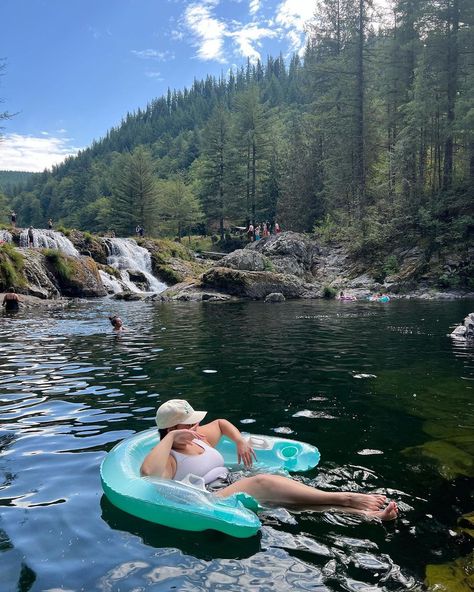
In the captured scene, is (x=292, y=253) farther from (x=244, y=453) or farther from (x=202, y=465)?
(x=202, y=465)

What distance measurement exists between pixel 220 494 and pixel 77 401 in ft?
14.9

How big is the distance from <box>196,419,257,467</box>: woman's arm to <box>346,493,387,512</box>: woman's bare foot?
1.21 metres

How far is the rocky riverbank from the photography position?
29645mm

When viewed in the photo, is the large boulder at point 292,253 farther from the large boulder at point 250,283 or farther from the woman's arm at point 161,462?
the woman's arm at point 161,462

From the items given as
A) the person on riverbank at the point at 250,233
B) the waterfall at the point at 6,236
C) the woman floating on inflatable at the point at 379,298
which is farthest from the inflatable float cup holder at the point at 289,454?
the person on riverbank at the point at 250,233

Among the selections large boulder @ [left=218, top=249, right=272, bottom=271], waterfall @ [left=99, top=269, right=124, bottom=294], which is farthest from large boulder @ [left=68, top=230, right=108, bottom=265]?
large boulder @ [left=218, top=249, right=272, bottom=271]

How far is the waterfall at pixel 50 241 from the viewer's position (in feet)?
120

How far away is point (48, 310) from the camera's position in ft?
78.7

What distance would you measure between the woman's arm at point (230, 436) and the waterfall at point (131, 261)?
33556 mm

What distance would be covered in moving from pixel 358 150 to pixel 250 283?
1904 cm

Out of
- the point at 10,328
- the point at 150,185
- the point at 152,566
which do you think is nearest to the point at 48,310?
the point at 10,328

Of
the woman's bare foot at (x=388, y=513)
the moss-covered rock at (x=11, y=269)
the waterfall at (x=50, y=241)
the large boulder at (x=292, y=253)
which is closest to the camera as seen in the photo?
the woman's bare foot at (x=388, y=513)

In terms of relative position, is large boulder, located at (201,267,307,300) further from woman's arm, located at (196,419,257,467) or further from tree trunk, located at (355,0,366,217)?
woman's arm, located at (196,419,257,467)

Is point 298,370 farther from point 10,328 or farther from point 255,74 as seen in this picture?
point 255,74
